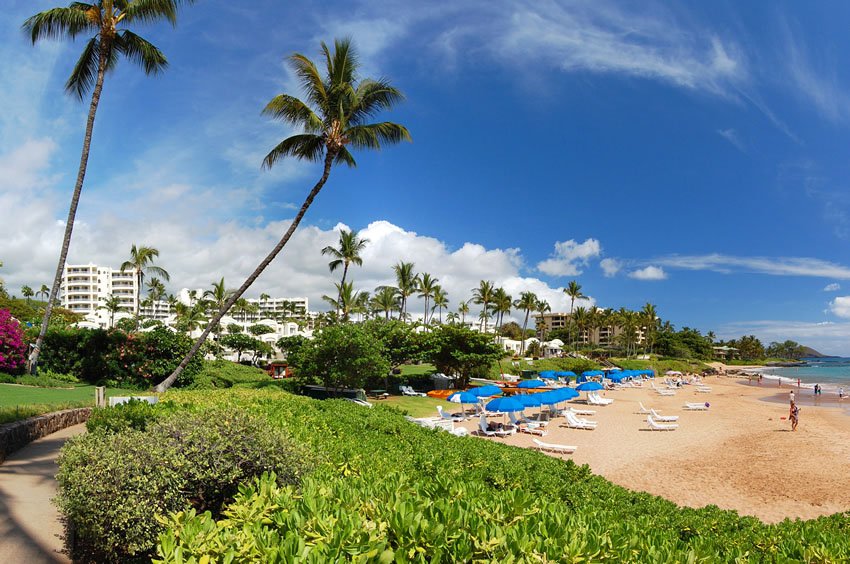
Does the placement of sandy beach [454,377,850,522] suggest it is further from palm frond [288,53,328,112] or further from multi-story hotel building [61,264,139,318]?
multi-story hotel building [61,264,139,318]

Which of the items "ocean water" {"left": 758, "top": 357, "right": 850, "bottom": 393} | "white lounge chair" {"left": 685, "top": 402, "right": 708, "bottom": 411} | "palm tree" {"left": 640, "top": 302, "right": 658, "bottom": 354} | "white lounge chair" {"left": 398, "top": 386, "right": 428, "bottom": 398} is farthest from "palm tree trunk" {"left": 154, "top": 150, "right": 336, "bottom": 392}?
"palm tree" {"left": 640, "top": 302, "right": 658, "bottom": 354}

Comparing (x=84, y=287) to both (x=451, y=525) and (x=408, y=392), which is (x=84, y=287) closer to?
(x=408, y=392)

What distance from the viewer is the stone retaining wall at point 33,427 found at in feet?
33.2

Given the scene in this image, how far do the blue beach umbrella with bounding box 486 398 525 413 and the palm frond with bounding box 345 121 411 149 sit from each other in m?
12.5

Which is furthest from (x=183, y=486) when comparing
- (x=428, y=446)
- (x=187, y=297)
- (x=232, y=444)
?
(x=187, y=297)

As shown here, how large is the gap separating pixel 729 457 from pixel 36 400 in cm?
2415

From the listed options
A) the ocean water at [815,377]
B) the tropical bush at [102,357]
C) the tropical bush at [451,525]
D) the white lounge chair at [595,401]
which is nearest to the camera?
the tropical bush at [451,525]

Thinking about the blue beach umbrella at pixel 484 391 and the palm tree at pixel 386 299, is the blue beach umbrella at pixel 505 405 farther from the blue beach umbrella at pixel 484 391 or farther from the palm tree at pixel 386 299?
the palm tree at pixel 386 299

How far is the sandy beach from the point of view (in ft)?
44.2

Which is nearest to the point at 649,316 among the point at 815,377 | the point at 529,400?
the point at 815,377

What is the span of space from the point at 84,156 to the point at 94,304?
377ft

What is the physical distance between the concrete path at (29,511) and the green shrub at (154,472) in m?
0.56

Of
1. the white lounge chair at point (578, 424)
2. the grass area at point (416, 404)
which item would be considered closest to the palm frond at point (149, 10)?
the grass area at point (416, 404)

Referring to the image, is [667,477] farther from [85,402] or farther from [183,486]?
[85,402]
